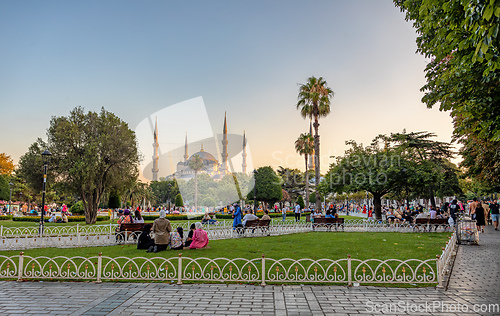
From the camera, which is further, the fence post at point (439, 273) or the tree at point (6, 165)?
the tree at point (6, 165)

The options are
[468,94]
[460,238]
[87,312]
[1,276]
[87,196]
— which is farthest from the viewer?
[87,196]

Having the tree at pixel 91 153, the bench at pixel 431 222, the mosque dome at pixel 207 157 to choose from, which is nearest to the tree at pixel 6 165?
the tree at pixel 91 153

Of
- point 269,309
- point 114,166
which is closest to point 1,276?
point 269,309

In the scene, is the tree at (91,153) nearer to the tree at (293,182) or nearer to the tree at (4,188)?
the tree at (4,188)

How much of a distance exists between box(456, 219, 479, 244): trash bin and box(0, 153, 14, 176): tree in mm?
59703

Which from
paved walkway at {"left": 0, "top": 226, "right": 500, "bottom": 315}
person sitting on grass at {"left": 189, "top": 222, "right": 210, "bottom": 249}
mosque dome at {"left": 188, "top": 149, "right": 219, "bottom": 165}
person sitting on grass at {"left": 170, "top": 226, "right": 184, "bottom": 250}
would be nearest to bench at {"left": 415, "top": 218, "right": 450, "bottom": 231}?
paved walkway at {"left": 0, "top": 226, "right": 500, "bottom": 315}

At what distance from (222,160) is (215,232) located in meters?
98.0

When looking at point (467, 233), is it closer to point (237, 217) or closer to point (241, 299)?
point (237, 217)

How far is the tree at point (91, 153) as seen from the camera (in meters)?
25.2

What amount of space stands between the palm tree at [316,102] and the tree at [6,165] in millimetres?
47780

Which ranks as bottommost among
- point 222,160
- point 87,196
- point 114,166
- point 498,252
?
point 498,252

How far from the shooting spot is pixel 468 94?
8250 mm

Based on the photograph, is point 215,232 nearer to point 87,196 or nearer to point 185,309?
point 185,309

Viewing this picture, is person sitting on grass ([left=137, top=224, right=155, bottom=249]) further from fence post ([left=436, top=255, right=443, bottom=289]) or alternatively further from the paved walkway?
fence post ([left=436, top=255, right=443, bottom=289])
